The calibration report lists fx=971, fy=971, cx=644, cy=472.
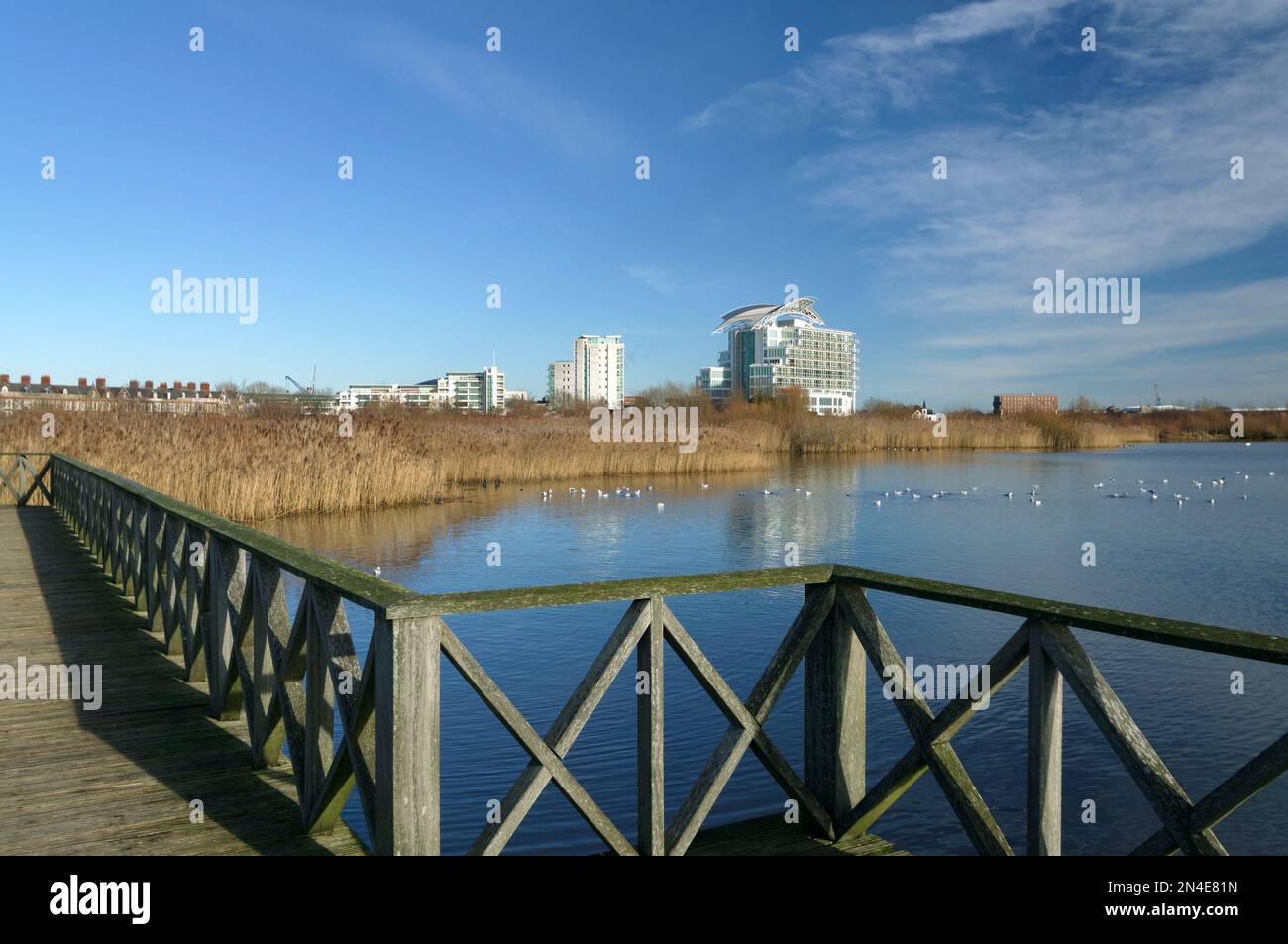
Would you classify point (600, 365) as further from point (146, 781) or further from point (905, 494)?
point (146, 781)

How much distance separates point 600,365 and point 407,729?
17668cm

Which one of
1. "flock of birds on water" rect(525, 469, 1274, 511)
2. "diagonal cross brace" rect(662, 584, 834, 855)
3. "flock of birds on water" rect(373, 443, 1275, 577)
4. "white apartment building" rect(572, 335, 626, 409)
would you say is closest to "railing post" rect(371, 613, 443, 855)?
"diagonal cross brace" rect(662, 584, 834, 855)

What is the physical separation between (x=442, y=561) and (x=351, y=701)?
42.3ft

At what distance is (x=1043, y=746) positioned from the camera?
3225 millimetres

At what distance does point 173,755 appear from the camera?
4797 mm

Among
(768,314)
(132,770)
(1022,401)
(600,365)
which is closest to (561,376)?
(600,365)

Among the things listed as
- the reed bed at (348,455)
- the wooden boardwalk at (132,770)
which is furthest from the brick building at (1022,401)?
the wooden boardwalk at (132,770)

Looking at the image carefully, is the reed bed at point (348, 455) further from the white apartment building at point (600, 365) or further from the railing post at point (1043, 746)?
the white apartment building at point (600, 365)

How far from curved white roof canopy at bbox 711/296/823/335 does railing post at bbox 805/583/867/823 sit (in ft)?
408

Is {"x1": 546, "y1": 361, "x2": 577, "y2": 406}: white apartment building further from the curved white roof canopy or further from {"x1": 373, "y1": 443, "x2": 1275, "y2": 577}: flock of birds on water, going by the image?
{"x1": 373, "y1": 443, "x2": 1275, "y2": 577}: flock of birds on water

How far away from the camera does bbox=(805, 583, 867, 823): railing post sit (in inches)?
154

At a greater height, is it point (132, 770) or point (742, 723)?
point (742, 723)
